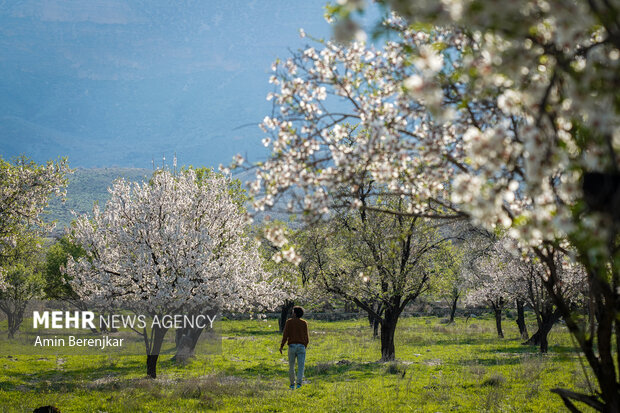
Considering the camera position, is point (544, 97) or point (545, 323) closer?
point (544, 97)

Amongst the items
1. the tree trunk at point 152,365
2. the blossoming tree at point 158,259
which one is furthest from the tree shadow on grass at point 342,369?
the tree trunk at point 152,365

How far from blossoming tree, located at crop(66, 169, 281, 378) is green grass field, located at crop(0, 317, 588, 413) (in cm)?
337

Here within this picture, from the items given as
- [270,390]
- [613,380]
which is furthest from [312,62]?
[270,390]

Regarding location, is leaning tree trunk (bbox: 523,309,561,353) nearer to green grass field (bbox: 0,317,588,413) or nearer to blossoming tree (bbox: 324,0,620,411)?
green grass field (bbox: 0,317,588,413)

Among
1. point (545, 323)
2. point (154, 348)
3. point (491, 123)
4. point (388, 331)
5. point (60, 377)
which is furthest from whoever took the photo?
point (545, 323)

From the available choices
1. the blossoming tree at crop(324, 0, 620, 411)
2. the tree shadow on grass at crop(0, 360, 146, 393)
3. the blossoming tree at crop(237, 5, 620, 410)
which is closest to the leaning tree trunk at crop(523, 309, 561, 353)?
the tree shadow on grass at crop(0, 360, 146, 393)

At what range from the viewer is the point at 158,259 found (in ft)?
63.4

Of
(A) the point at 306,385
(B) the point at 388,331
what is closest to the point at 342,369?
(B) the point at 388,331

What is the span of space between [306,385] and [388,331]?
24.7 ft

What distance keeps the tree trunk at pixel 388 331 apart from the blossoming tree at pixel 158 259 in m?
7.48

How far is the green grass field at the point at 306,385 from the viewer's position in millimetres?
15164

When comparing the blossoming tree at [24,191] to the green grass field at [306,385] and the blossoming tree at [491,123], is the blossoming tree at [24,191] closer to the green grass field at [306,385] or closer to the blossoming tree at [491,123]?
the green grass field at [306,385]

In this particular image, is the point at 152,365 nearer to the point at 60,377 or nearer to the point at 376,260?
the point at 60,377

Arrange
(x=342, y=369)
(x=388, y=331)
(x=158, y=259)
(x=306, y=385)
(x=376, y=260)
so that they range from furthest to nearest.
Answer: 1. (x=388, y=331)
2. (x=342, y=369)
3. (x=376, y=260)
4. (x=158, y=259)
5. (x=306, y=385)
